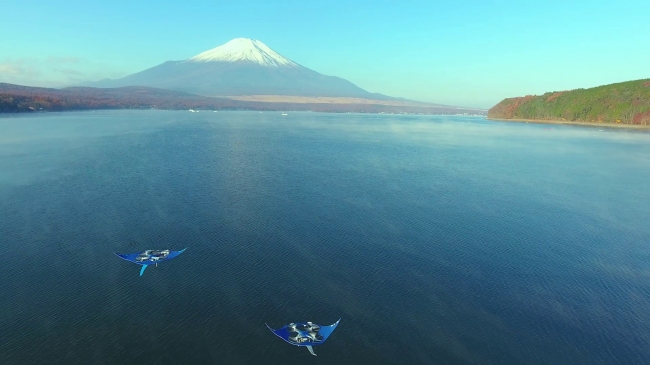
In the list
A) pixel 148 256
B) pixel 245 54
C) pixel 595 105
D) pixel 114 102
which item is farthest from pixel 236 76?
pixel 148 256

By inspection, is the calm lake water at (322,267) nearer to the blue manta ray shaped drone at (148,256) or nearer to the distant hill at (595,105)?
the blue manta ray shaped drone at (148,256)

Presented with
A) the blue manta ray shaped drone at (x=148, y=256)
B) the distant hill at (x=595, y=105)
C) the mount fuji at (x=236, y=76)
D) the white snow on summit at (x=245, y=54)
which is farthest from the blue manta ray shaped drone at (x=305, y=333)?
the white snow on summit at (x=245, y=54)

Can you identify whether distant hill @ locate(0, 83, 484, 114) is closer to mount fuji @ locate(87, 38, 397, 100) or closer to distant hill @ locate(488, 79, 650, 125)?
mount fuji @ locate(87, 38, 397, 100)

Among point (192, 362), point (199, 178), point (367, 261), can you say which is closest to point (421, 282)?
point (367, 261)

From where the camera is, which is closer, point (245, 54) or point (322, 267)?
point (322, 267)

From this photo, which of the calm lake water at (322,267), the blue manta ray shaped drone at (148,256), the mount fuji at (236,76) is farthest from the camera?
the mount fuji at (236,76)

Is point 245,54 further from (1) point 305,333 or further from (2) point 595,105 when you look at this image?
(1) point 305,333

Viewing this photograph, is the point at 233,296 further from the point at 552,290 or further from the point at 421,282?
the point at 552,290
